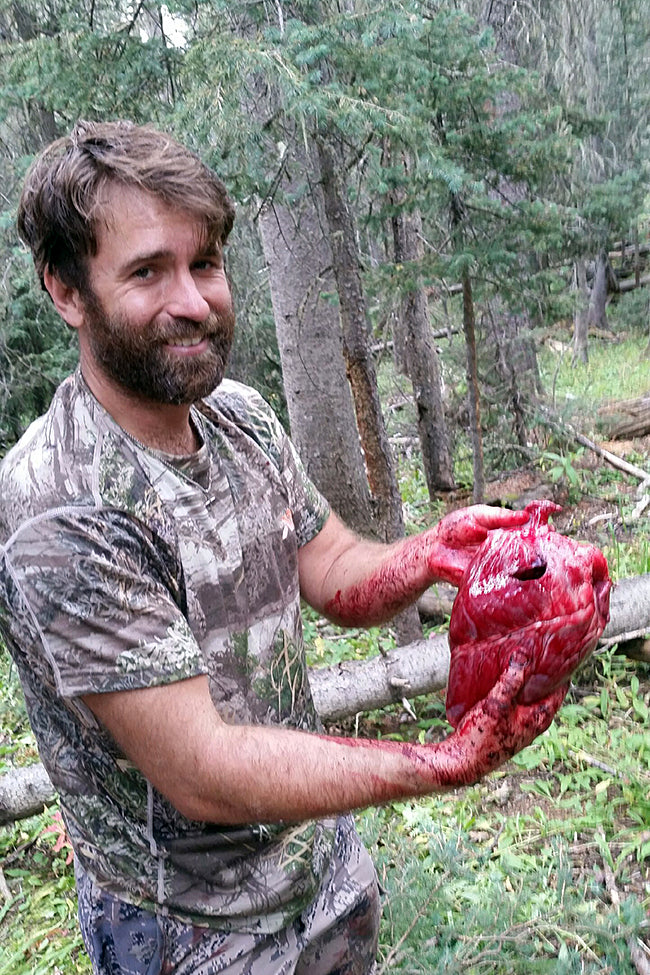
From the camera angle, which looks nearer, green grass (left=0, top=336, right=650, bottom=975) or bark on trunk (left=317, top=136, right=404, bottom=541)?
green grass (left=0, top=336, right=650, bottom=975)

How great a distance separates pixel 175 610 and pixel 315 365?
429cm

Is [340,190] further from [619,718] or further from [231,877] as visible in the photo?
[231,877]

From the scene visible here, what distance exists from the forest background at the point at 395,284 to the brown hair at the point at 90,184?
6.24ft

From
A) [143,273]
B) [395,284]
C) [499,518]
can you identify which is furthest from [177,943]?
[395,284]

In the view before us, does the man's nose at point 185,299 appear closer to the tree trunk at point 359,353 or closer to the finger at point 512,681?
the finger at point 512,681

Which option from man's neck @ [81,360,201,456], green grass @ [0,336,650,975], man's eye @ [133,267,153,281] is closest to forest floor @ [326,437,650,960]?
green grass @ [0,336,650,975]

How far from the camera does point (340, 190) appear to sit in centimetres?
435

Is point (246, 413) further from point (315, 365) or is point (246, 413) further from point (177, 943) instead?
point (315, 365)

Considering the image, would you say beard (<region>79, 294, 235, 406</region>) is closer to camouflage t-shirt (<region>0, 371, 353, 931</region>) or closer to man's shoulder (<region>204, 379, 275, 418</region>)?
camouflage t-shirt (<region>0, 371, 353, 931</region>)

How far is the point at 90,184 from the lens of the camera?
5.35 ft

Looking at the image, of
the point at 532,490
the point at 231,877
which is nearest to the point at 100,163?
the point at 231,877

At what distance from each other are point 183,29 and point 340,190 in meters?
1.74

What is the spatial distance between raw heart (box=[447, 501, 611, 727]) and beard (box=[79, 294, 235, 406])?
766 millimetres

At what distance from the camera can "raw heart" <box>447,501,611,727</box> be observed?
1.57 m
